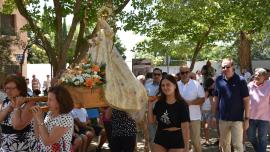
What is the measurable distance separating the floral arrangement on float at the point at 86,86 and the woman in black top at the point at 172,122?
3.90ft

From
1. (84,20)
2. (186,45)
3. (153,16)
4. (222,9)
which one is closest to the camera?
(84,20)

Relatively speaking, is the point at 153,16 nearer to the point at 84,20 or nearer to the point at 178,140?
the point at 84,20

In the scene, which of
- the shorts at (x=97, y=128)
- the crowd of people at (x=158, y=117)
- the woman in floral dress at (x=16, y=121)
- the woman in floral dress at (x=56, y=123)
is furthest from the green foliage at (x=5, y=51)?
the woman in floral dress at (x=56, y=123)

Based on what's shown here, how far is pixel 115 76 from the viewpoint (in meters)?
5.65

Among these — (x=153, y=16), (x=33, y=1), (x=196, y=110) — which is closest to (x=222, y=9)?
(x=153, y=16)

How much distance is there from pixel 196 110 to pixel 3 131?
4.74 m

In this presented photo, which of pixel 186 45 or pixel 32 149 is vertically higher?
pixel 186 45

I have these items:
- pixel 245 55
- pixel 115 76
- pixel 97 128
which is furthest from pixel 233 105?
pixel 245 55

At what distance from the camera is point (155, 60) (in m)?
70.6

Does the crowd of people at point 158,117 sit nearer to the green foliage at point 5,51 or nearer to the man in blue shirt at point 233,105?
the man in blue shirt at point 233,105

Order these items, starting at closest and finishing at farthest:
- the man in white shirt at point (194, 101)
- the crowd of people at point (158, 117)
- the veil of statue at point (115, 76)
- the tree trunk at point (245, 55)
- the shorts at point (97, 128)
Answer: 1. the crowd of people at point (158, 117)
2. the veil of statue at point (115, 76)
3. the man in white shirt at point (194, 101)
4. the shorts at point (97, 128)
5. the tree trunk at point (245, 55)

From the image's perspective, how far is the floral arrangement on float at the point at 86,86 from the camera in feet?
17.4

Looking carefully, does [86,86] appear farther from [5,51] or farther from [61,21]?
[5,51]

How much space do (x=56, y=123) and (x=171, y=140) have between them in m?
2.11
